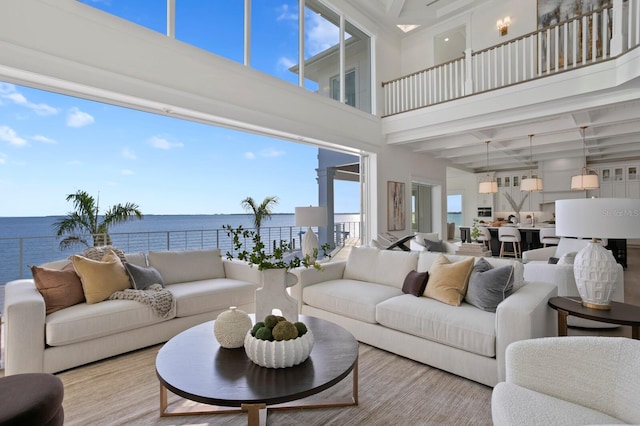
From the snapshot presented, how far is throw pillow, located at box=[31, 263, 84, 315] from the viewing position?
8.42 ft

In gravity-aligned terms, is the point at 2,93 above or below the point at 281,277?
above

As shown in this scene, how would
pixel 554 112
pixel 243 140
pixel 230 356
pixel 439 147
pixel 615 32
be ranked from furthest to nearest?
1. pixel 243 140
2. pixel 439 147
3. pixel 554 112
4. pixel 615 32
5. pixel 230 356

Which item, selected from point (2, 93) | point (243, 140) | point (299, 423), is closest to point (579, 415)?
point (299, 423)

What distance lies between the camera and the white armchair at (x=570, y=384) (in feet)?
3.84

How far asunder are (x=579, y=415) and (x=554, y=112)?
4.86m

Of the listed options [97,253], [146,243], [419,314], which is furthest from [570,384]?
[146,243]

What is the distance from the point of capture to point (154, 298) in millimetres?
2873

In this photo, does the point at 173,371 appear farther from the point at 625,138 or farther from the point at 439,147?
the point at 625,138

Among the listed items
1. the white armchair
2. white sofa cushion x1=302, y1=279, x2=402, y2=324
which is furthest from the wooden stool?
white sofa cushion x1=302, y1=279, x2=402, y2=324

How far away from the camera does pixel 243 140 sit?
501 inches

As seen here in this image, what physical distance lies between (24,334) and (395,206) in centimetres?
625

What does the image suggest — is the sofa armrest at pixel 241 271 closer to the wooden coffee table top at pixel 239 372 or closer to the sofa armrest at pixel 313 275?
the sofa armrest at pixel 313 275

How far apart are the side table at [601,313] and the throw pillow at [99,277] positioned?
3610 millimetres

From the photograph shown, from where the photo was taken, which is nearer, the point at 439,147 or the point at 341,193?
the point at 439,147
